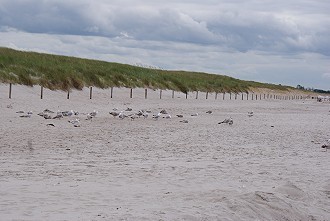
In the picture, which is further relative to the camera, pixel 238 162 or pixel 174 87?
pixel 174 87

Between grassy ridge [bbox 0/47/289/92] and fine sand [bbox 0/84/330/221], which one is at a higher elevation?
grassy ridge [bbox 0/47/289/92]

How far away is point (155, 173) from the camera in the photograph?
10.7m

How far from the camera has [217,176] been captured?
1081 centimetres

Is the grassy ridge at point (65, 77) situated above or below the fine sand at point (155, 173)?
above

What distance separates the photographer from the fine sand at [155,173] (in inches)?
308

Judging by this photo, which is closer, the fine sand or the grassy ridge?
the fine sand

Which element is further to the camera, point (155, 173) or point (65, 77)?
point (65, 77)

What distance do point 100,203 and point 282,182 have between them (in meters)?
3.97

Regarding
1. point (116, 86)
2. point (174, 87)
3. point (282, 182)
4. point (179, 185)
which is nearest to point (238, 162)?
point (282, 182)

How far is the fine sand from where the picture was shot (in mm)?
7824

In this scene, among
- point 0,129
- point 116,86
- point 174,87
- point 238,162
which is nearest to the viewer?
point 238,162

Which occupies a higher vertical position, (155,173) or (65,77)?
(65,77)

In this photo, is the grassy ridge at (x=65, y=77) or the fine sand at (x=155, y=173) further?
the grassy ridge at (x=65, y=77)

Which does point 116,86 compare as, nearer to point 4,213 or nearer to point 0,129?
point 0,129
